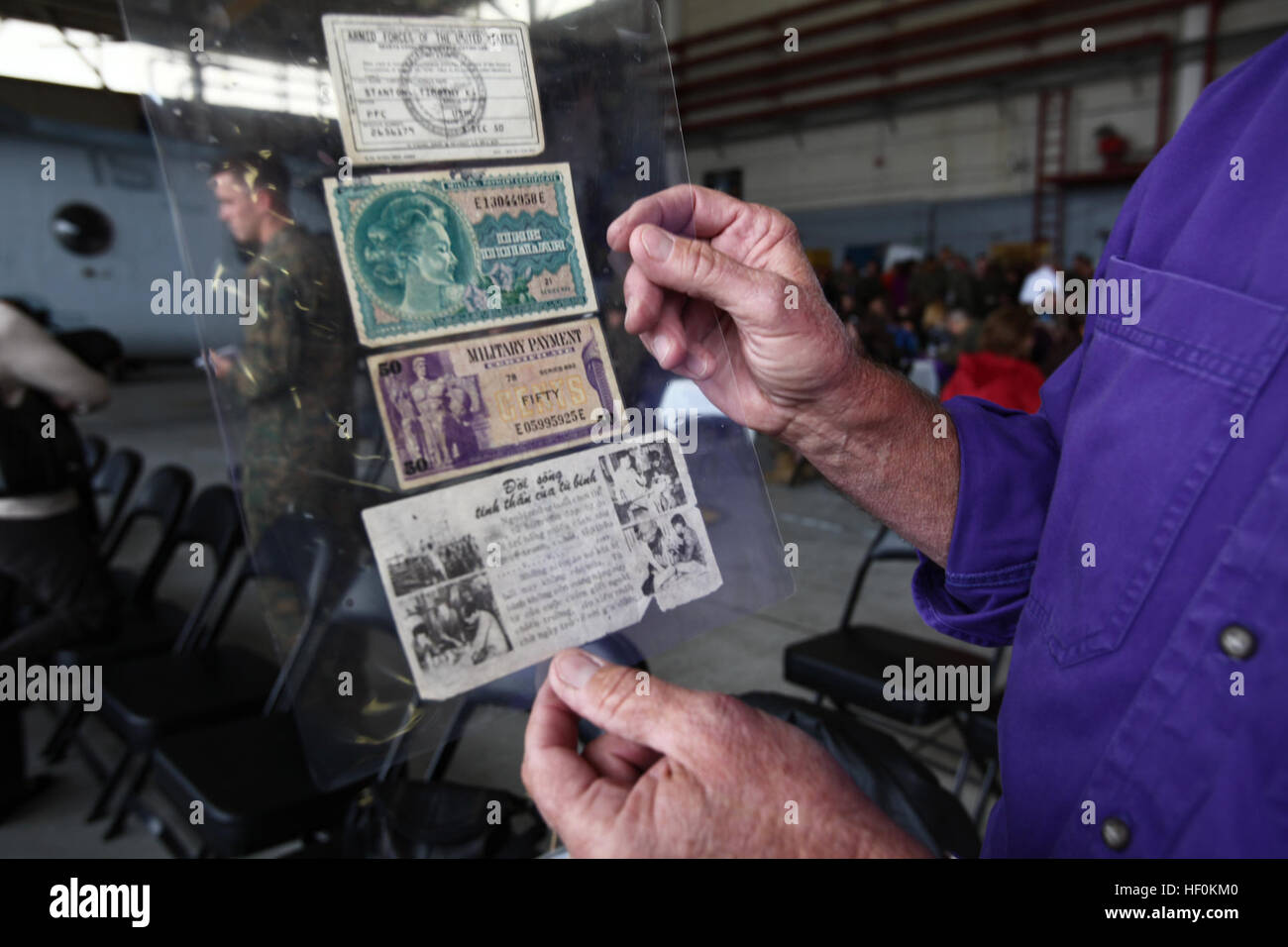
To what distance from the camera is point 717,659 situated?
11.0ft

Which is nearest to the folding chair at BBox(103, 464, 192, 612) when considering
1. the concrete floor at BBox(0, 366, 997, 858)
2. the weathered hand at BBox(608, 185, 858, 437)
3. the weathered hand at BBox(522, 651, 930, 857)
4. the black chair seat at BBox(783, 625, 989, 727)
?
the concrete floor at BBox(0, 366, 997, 858)

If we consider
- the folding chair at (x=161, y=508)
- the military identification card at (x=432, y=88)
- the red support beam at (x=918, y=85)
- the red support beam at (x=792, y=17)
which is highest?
the red support beam at (x=792, y=17)

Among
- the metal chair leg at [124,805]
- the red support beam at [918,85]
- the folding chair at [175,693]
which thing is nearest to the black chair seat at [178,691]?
the folding chair at [175,693]

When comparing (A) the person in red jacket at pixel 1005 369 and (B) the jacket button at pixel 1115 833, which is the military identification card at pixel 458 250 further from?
(A) the person in red jacket at pixel 1005 369

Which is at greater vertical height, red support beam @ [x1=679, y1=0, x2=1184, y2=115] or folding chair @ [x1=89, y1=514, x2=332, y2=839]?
red support beam @ [x1=679, y1=0, x2=1184, y2=115]

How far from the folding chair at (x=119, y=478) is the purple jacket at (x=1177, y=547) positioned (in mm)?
3599

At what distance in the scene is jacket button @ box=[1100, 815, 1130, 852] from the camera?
628 millimetres

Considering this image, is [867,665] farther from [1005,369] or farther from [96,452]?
[96,452]

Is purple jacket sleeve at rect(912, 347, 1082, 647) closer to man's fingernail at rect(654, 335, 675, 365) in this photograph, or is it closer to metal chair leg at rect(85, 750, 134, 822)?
man's fingernail at rect(654, 335, 675, 365)

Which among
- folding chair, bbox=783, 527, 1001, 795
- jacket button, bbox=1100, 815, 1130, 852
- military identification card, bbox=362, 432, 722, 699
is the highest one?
military identification card, bbox=362, 432, 722, 699

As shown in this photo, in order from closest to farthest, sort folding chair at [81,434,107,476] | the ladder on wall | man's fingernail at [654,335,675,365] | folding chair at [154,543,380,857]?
man's fingernail at [654,335,675,365] → folding chair at [154,543,380,857] → folding chair at [81,434,107,476] → the ladder on wall

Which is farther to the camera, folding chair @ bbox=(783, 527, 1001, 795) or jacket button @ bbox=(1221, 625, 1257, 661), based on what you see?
folding chair @ bbox=(783, 527, 1001, 795)

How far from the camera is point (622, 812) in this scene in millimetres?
531

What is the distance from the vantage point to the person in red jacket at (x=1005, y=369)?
3137 mm
